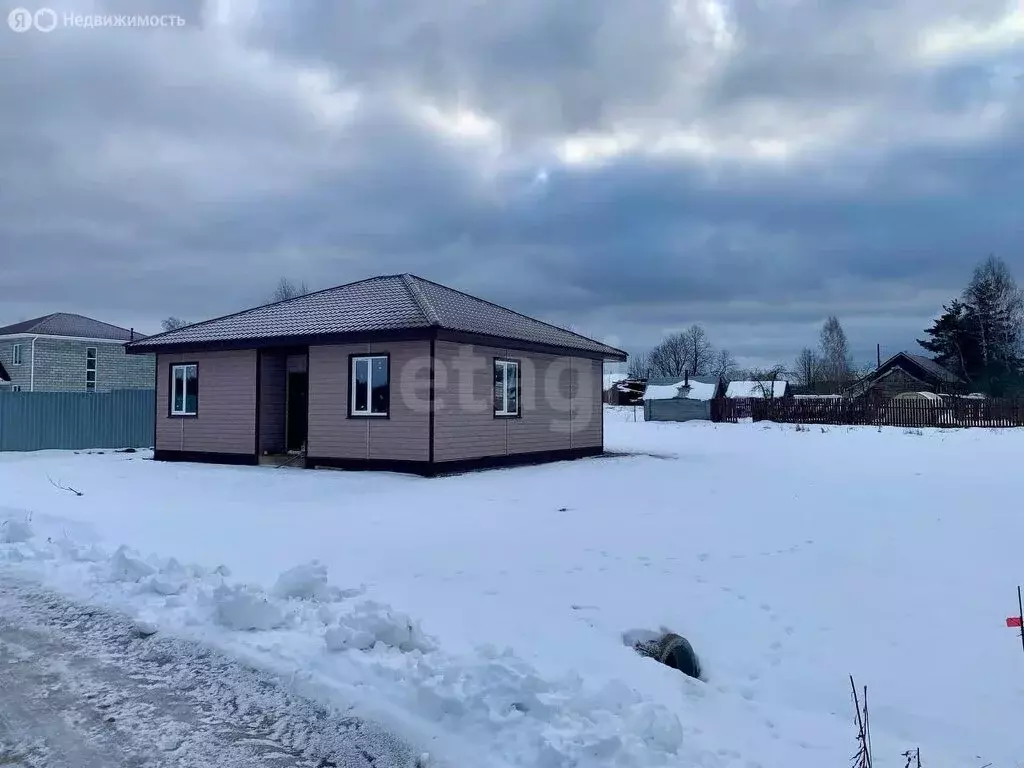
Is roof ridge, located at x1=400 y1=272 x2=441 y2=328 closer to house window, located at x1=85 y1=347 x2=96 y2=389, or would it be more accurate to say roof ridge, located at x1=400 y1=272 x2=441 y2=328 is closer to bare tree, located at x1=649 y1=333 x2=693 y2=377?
house window, located at x1=85 y1=347 x2=96 y2=389

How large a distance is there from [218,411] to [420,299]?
16.9ft

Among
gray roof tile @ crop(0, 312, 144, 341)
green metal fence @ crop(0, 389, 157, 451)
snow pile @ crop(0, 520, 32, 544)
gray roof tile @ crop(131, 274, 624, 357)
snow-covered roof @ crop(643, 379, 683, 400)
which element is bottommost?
snow pile @ crop(0, 520, 32, 544)

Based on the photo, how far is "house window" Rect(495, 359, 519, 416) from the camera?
52.5 ft

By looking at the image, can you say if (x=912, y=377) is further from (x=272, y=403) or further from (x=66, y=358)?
(x=66, y=358)

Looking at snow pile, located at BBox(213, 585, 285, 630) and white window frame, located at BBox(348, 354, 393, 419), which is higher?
white window frame, located at BBox(348, 354, 393, 419)

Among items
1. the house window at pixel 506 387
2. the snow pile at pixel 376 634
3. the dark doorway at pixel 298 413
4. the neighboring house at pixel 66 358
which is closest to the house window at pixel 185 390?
the dark doorway at pixel 298 413

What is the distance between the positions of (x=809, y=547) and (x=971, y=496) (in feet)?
17.5

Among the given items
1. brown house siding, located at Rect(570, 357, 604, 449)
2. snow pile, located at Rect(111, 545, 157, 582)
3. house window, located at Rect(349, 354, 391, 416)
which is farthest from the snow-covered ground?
brown house siding, located at Rect(570, 357, 604, 449)

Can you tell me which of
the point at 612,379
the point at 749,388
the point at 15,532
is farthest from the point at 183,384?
the point at 612,379

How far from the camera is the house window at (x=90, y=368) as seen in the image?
37.4 meters

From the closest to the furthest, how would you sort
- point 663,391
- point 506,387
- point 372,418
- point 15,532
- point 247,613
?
1. point 247,613
2. point 15,532
3. point 372,418
4. point 506,387
5. point 663,391

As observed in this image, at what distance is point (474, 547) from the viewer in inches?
314

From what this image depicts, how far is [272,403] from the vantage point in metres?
16.7

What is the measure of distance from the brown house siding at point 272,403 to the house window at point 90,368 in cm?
2567
